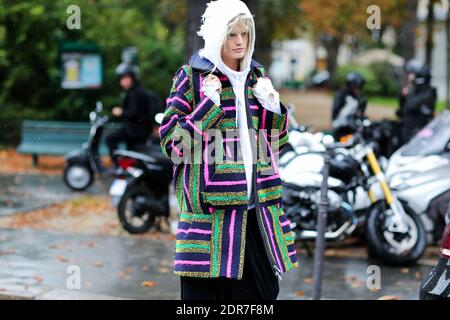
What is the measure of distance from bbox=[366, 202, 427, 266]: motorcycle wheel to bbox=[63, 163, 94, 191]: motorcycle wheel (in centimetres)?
593

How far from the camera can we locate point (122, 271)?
7629 millimetres

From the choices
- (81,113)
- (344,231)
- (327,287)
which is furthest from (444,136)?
(81,113)

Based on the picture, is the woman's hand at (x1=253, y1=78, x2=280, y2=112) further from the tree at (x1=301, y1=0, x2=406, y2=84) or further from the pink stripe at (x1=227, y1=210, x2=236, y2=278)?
the tree at (x1=301, y1=0, x2=406, y2=84)

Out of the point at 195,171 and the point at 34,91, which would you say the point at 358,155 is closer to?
the point at 195,171

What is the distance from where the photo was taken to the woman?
12.7 feet

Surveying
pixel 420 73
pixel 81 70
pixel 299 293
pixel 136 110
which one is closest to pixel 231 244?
pixel 299 293

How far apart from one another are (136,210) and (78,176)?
151 inches

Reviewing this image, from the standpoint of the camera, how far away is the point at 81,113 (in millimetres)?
18719

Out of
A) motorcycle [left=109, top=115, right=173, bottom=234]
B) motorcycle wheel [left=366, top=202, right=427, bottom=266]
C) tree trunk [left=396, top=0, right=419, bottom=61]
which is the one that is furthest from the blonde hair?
tree trunk [left=396, top=0, right=419, bottom=61]

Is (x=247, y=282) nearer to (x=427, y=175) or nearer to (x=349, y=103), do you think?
(x=427, y=175)

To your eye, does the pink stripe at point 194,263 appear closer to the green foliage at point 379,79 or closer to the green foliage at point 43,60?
the green foliage at point 43,60

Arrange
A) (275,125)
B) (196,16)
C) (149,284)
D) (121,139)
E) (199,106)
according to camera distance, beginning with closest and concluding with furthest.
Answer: (199,106), (275,125), (149,284), (196,16), (121,139)

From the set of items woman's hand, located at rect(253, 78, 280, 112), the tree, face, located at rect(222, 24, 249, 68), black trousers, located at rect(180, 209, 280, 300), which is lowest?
black trousers, located at rect(180, 209, 280, 300)
